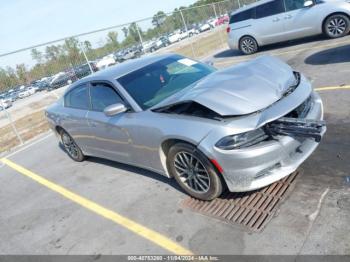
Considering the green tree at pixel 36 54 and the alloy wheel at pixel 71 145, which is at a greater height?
the green tree at pixel 36 54

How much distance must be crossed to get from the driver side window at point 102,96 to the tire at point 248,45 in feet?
28.5

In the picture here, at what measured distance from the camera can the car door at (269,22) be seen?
11.9m

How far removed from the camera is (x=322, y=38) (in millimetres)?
11617

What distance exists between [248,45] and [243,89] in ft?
31.3

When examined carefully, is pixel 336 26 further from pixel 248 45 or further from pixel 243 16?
pixel 243 16

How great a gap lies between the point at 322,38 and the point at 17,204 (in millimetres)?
10270

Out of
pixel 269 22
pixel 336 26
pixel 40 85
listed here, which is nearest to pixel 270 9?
pixel 269 22

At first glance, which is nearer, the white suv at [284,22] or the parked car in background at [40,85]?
the white suv at [284,22]

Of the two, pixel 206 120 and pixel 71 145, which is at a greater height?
pixel 206 120

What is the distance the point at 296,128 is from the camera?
3.60 metres

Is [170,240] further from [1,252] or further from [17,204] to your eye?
[17,204]

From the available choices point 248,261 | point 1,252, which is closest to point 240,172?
point 248,261

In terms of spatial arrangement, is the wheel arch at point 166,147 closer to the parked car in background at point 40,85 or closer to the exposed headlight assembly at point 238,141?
the exposed headlight assembly at point 238,141

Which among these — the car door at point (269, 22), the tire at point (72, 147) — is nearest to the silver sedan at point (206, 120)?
the tire at point (72, 147)
